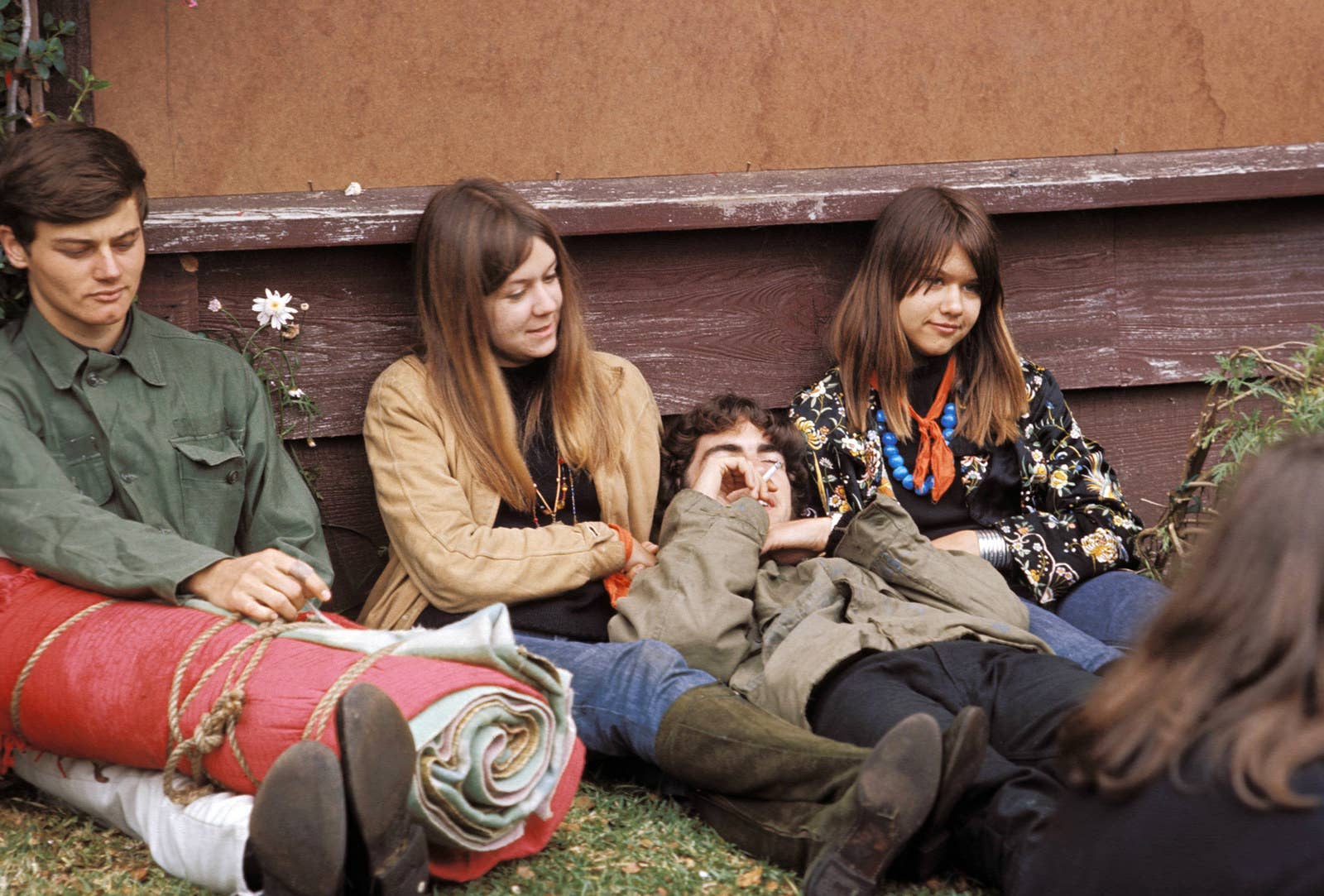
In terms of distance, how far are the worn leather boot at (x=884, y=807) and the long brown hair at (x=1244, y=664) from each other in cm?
55

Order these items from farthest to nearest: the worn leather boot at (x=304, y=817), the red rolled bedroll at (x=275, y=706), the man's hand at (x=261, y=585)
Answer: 1. the man's hand at (x=261, y=585)
2. the red rolled bedroll at (x=275, y=706)
3. the worn leather boot at (x=304, y=817)

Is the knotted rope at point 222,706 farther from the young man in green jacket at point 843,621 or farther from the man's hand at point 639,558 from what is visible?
the man's hand at point 639,558

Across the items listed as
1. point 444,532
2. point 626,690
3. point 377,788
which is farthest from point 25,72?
point 377,788

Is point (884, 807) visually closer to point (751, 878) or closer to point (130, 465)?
point (751, 878)

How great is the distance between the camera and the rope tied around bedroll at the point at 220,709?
229 cm

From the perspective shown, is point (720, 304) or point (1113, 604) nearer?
point (1113, 604)

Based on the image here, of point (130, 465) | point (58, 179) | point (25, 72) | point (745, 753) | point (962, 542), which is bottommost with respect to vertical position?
point (745, 753)

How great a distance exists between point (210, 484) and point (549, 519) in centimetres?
76

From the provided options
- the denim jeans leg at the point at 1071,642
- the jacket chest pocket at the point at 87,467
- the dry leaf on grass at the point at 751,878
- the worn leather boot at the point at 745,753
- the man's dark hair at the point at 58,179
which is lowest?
the dry leaf on grass at the point at 751,878

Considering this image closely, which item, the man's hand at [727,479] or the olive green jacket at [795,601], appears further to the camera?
the man's hand at [727,479]

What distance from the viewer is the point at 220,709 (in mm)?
2301

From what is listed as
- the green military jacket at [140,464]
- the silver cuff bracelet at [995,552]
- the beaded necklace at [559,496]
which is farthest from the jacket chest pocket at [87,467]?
the silver cuff bracelet at [995,552]

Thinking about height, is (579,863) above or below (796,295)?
below

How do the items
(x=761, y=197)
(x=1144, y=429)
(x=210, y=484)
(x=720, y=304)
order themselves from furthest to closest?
(x=1144, y=429), (x=720, y=304), (x=761, y=197), (x=210, y=484)
